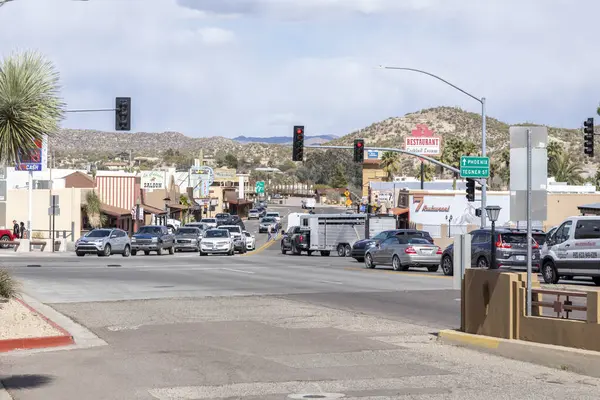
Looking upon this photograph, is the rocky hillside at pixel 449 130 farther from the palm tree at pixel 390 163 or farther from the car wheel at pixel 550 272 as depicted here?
the car wheel at pixel 550 272

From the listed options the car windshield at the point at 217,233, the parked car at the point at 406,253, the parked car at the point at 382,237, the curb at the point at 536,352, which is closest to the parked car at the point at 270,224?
the car windshield at the point at 217,233

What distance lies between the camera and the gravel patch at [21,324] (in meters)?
14.8

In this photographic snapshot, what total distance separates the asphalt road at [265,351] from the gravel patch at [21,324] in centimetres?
98

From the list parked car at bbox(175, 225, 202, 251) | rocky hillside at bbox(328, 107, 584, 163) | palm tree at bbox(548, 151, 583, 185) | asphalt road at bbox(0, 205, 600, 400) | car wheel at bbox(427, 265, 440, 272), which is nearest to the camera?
asphalt road at bbox(0, 205, 600, 400)

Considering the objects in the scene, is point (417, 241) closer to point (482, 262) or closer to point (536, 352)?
point (482, 262)

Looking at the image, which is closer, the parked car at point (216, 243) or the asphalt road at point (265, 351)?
the asphalt road at point (265, 351)

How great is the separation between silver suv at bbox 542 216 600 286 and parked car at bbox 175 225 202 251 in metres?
31.6

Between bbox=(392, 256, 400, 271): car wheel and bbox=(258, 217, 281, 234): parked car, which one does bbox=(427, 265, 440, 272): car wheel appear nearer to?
bbox=(392, 256, 400, 271): car wheel

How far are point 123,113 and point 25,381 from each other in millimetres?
24945

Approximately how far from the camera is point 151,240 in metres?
53.9

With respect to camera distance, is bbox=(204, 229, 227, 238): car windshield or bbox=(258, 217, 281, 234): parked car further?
bbox=(258, 217, 281, 234): parked car

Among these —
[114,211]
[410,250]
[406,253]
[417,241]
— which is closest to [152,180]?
[114,211]

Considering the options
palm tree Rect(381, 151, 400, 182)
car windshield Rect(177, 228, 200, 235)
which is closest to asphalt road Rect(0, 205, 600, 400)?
car windshield Rect(177, 228, 200, 235)

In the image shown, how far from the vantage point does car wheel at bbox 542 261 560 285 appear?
94.0 feet
